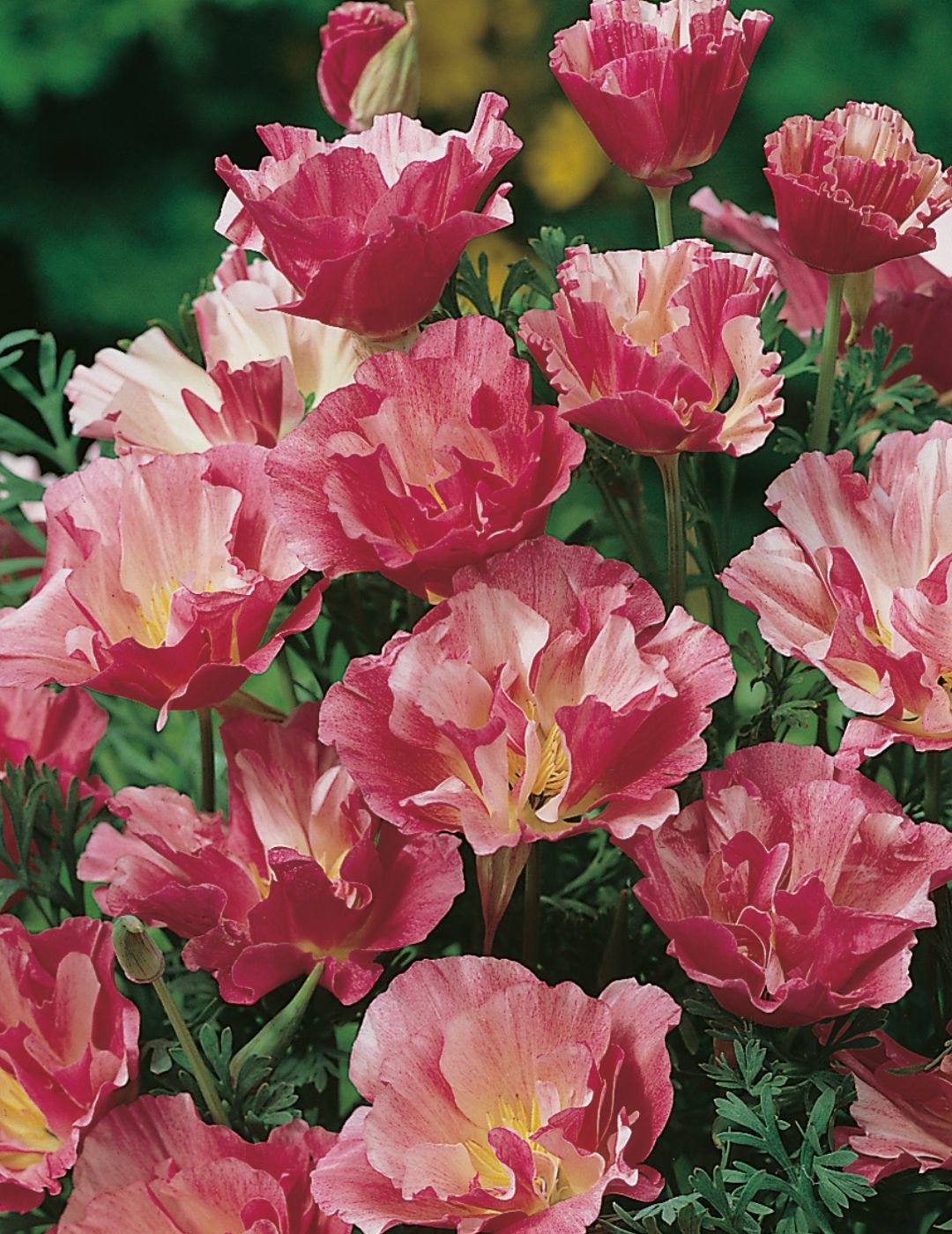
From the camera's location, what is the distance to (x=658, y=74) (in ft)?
1.06

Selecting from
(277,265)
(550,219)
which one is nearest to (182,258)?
(550,219)

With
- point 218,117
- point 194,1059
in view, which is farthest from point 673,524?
point 218,117

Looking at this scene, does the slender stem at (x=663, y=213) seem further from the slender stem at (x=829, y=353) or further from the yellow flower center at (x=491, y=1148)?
the yellow flower center at (x=491, y=1148)

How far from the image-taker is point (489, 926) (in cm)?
30

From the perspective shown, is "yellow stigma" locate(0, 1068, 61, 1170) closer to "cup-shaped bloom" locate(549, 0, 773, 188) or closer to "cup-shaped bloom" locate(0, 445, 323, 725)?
"cup-shaped bloom" locate(0, 445, 323, 725)

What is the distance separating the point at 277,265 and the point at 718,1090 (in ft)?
0.66

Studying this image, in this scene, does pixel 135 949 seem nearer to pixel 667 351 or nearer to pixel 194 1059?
pixel 194 1059

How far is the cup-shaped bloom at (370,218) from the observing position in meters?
0.30

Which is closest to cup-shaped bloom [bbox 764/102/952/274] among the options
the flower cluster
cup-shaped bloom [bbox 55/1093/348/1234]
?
the flower cluster

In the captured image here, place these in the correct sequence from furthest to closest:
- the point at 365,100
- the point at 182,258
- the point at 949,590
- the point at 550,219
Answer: the point at 550,219, the point at 182,258, the point at 365,100, the point at 949,590

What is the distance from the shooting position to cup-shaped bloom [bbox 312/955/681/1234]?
275mm

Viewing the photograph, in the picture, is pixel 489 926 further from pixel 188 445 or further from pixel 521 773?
pixel 188 445

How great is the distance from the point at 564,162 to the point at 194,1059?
1327mm

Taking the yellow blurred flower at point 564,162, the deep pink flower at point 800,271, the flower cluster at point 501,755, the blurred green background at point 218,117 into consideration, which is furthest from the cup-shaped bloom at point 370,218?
the yellow blurred flower at point 564,162
